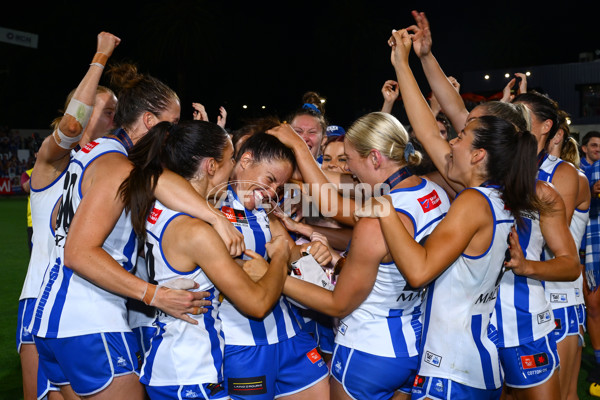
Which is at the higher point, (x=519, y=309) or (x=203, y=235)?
(x=203, y=235)

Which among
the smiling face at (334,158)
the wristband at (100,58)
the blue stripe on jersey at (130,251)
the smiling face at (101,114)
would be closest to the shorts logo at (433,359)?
the blue stripe on jersey at (130,251)

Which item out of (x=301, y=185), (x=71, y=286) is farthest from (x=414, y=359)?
(x=71, y=286)

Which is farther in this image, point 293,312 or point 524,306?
point 293,312

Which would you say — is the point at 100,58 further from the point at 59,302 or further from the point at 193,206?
the point at 59,302

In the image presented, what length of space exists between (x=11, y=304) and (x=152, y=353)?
659 cm

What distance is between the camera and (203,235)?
2506mm

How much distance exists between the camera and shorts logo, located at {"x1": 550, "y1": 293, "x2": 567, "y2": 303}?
12.0 ft

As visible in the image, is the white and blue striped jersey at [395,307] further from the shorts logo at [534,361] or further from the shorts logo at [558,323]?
the shorts logo at [558,323]

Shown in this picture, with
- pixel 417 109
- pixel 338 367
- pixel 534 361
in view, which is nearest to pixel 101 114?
pixel 417 109

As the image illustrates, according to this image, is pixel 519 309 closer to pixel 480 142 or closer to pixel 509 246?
pixel 509 246

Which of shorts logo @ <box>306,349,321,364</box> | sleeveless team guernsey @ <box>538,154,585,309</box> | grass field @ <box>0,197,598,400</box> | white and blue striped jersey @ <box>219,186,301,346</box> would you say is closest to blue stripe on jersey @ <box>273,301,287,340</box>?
white and blue striped jersey @ <box>219,186,301,346</box>

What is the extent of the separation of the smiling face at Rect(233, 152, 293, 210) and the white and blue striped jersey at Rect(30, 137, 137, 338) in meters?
Result: 0.67

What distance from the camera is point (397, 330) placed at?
284 cm

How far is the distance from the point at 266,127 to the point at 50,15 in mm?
40164
